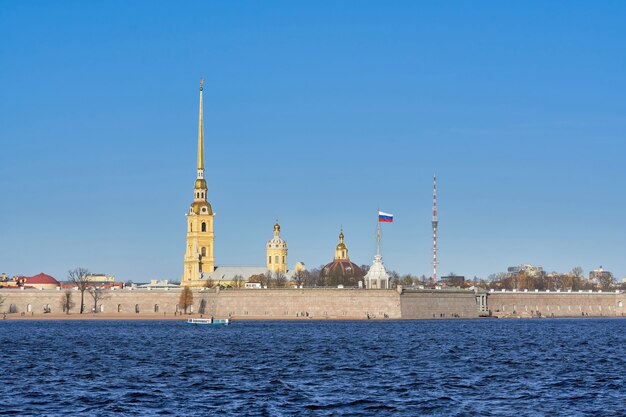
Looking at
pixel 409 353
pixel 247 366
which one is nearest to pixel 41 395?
pixel 247 366

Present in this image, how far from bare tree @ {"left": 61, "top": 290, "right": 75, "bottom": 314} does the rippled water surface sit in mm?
80681

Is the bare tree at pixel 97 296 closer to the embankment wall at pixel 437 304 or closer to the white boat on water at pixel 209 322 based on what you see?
the white boat on water at pixel 209 322

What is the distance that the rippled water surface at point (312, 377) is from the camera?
146ft

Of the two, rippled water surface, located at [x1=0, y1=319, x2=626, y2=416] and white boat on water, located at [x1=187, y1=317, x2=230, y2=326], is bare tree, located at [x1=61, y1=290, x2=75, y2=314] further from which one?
rippled water surface, located at [x1=0, y1=319, x2=626, y2=416]

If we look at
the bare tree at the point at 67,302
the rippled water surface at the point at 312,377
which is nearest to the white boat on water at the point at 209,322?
the bare tree at the point at 67,302

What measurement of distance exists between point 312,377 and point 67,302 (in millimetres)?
123722

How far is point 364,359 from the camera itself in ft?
230

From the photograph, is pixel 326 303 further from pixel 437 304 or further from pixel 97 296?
pixel 97 296

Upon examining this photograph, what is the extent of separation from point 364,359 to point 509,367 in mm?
10062

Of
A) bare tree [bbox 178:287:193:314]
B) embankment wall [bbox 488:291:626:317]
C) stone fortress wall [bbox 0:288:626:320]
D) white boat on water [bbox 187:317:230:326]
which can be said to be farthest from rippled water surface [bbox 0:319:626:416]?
embankment wall [bbox 488:291:626:317]

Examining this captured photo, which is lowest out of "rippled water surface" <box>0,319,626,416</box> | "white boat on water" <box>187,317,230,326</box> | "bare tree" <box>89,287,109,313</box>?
"rippled water surface" <box>0,319,626,416</box>

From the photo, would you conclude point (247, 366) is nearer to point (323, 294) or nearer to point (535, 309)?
point (323, 294)

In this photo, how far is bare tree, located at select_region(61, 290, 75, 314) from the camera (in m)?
174

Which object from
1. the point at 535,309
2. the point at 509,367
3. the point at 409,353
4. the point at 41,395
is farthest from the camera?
the point at 535,309
